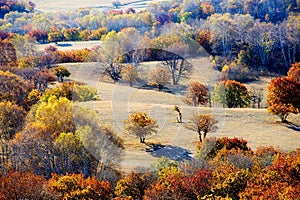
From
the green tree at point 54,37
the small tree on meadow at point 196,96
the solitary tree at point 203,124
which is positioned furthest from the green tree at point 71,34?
the solitary tree at point 203,124

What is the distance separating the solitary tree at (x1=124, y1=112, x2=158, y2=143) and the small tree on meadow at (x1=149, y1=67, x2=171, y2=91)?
961 inches

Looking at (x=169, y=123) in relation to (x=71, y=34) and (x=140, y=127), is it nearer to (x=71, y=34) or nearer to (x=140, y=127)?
(x=140, y=127)

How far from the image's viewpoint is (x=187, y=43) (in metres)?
85.0

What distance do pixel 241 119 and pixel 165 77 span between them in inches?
905

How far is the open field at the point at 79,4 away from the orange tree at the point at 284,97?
103m

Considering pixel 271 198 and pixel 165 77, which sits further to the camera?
pixel 165 77

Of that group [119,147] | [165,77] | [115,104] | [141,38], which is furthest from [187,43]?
[119,147]

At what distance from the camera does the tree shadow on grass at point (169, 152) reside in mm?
36356

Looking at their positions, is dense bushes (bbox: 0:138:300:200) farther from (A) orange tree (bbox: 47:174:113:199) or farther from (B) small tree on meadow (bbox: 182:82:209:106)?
(B) small tree on meadow (bbox: 182:82:209:106)

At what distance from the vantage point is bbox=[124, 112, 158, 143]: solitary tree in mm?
39481

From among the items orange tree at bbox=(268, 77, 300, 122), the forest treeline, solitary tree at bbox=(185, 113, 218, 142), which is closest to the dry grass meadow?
solitary tree at bbox=(185, 113, 218, 142)

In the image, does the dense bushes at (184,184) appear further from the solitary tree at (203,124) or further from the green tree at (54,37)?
the green tree at (54,37)

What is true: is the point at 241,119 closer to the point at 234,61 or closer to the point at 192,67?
the point at 192,67

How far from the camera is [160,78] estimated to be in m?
65.9
